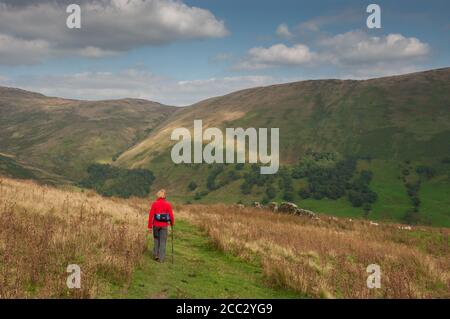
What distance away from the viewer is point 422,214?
436 feet

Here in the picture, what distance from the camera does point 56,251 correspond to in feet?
35.7

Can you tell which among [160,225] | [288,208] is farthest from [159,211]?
[288,208]

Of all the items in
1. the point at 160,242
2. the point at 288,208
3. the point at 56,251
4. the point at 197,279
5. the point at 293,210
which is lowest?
the point at 293,210

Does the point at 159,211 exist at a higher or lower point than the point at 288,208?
higher

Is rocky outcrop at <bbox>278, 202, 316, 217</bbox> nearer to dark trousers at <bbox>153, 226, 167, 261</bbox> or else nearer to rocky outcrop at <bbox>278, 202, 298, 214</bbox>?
rocky outcrop at <bbox>278, 202, 298, 214</bbox>

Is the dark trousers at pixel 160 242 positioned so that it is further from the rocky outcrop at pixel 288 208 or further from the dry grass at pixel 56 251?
the rocky outcrop at pixel 288 208

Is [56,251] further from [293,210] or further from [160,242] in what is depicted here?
[293,210]

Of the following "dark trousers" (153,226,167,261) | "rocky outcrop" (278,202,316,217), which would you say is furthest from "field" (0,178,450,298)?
"rocky outcrop" (278,202,316,217)

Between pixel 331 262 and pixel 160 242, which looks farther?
pixel 331 262

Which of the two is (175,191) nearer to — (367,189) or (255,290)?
(367,189)

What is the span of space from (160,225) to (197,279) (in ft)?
7.48

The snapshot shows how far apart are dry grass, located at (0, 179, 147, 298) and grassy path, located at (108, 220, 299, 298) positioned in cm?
49

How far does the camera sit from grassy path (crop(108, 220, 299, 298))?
1016 cm
